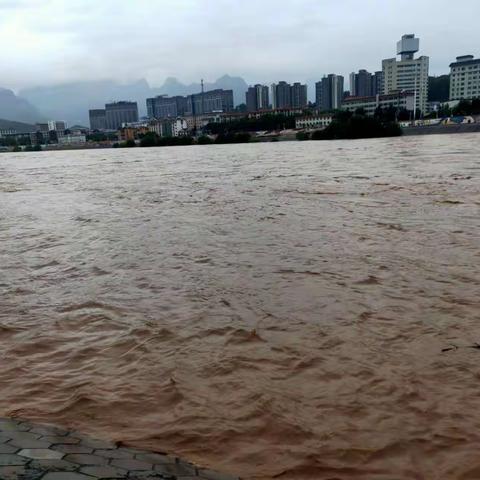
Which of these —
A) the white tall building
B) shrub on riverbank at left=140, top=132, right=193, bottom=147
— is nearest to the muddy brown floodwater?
shrub on riverbank at left=140, top=132, right=193, bottom=147

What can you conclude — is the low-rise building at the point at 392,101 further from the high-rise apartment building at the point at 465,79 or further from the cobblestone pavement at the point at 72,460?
the cobblestone pavement at the point at 72,460

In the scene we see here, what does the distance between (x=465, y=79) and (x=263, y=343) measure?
185m

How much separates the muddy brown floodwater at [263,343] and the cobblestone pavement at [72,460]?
8.4 inches

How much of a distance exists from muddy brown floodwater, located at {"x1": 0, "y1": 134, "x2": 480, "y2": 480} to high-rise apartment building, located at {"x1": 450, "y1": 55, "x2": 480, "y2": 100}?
174185 mm

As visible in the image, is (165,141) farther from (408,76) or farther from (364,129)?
(408,76)

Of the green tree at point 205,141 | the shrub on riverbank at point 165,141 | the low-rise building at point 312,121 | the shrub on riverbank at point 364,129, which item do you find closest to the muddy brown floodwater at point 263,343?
the shrub on riverbank at point 364,129

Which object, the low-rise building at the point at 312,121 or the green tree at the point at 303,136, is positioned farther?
the low-rise building at the point at 312,121

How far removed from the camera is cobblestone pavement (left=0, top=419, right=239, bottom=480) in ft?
9.59

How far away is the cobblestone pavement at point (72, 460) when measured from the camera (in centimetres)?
292

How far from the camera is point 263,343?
5516mm

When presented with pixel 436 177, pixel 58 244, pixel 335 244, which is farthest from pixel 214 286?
pixel 436 177

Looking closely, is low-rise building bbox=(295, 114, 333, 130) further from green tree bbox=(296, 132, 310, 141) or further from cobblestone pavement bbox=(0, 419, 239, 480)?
cobblestone pavement bbox=(0, 419, 239, 480)

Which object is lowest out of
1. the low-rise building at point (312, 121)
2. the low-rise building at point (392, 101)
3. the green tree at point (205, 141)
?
the green tree at point (205, 141)

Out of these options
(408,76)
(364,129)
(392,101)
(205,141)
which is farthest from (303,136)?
(408,76)
